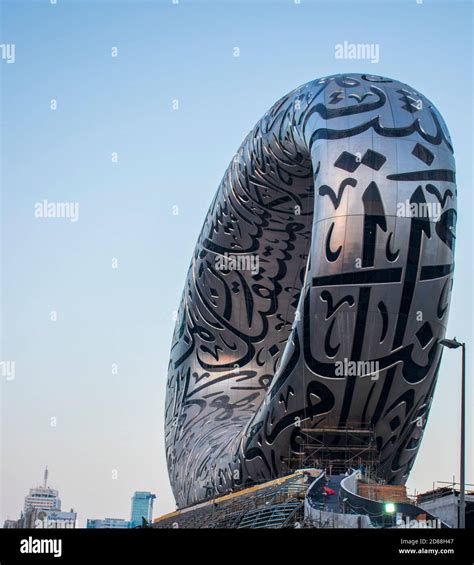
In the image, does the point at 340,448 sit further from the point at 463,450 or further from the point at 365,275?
the point at 463,450

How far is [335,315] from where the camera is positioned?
34.6 metres

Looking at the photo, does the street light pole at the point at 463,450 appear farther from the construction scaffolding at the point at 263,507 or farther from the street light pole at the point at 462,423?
the construction scaffolding at the point at 263,507

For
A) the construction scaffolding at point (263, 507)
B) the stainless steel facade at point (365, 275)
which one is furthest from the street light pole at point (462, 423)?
the stainless steel facade at point (365, 275)

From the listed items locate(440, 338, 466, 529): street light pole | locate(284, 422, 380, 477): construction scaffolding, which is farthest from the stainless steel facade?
locate(440, 338, 466, 529): street light pole

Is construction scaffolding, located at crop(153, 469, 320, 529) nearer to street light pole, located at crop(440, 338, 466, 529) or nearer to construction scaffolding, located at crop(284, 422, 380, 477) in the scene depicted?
construction scaffolding, located at crop(284, 422, 380, 477)

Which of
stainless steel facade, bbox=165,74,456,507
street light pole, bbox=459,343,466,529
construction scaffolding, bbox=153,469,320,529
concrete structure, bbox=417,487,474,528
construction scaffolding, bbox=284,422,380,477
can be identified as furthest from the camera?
construction scaffolding, bbox=284,422,380,477

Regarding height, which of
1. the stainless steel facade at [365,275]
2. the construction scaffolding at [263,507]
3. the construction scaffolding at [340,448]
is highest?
the stainless steel facade at [365,275]

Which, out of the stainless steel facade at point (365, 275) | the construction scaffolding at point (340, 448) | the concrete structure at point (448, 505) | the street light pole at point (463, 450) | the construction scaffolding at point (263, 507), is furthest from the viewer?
the construction scaffolding at point (340, 448)

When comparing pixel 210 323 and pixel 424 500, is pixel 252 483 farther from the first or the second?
Result: pixel 210 323

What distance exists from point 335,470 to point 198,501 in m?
10.3

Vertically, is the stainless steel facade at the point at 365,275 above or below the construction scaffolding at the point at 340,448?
above

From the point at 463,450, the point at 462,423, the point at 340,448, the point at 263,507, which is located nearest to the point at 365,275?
the point at 340,448
